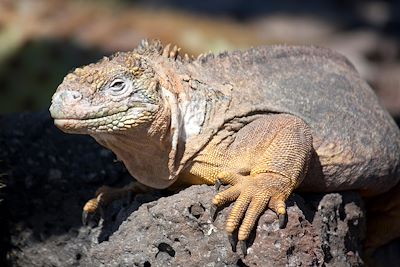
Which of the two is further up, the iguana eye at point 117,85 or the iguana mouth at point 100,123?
the iguana eye at point 117,85

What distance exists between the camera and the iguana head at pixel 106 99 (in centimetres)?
512

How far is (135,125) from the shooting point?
5184 millimetres

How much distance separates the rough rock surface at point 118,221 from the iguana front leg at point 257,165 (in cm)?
10

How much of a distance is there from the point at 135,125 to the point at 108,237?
948 mm

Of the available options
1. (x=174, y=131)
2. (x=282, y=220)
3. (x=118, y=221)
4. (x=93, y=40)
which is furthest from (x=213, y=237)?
(x=93, y=40)

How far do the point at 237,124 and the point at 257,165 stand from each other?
0.31m

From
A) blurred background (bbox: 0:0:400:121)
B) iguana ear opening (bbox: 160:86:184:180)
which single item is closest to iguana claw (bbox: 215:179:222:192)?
iguana ear opening (bbox: 160:86:184:180)

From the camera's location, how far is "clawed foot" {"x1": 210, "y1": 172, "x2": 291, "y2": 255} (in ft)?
16.8

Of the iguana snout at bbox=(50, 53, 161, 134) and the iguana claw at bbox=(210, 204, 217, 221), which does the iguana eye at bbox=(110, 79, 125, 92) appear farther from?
the iguana claw at bbox=(210, 204, 217, 221)

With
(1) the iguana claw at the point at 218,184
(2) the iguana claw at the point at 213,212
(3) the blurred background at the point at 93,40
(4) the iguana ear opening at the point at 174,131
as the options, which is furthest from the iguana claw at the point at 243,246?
(3) the blurred background at the point at 93,40

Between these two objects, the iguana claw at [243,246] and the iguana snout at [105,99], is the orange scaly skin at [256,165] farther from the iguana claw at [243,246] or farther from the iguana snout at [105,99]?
A: the iguana snout at [105,99]

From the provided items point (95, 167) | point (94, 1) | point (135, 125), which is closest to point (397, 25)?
point (94, 1)

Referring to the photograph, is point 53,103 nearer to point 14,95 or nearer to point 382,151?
point 382,151

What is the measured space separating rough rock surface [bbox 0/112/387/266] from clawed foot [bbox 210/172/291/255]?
0.06 metres
